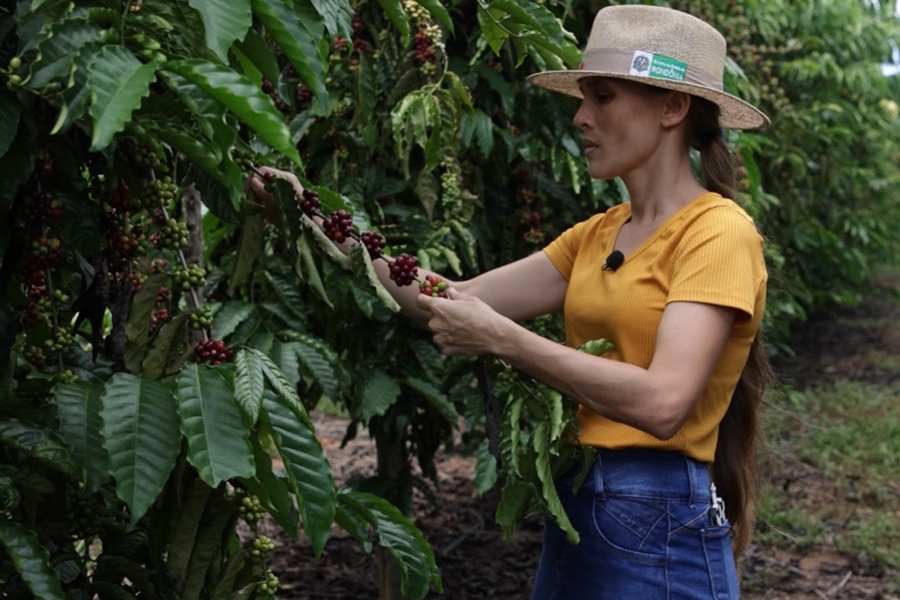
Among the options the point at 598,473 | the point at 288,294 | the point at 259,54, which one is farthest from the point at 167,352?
the point at 288,294

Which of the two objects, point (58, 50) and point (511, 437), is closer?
point (58, 50)

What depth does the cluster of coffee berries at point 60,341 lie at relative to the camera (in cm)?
166

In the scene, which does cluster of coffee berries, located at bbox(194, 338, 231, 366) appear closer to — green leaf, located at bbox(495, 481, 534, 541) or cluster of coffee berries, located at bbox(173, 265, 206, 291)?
cluster of coffee berries, located at bbox(173, 265, 206, 291)

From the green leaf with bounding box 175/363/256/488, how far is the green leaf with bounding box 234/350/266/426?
0.5 inches

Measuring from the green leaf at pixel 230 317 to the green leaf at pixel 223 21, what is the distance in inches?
65.5

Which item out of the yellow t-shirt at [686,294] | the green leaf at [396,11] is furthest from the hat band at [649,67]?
the green leaf at [396,11]

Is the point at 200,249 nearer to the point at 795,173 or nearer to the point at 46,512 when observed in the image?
the point at 46,512

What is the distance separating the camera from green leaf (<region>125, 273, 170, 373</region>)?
5.72 feet

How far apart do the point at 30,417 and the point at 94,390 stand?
0.12 meters

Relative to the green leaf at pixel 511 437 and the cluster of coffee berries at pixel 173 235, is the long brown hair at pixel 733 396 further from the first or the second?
the cluster of coffee berries at pixel 173 235

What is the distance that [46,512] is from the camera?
170cm

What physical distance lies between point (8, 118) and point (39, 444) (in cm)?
41

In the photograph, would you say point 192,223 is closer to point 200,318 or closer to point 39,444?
point 200,318

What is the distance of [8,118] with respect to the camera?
1.42 m
